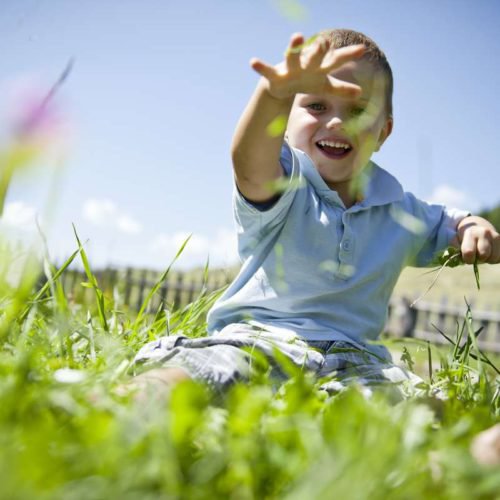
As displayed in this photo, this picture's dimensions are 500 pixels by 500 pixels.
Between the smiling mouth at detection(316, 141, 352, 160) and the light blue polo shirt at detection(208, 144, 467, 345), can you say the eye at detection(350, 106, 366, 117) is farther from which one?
the light blue polo shirt at detection(208, 144, 467, 345)

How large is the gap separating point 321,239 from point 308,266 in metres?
0.10

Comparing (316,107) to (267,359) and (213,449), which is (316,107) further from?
(213,449)

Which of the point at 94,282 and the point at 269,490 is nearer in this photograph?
the point at 269,490

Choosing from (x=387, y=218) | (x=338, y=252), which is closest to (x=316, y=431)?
(x=338, y=252)

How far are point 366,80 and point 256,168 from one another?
72cm

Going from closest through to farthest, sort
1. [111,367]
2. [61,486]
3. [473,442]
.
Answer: [61,486], [473,442], [111,367]

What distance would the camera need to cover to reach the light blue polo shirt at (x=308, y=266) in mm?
1842

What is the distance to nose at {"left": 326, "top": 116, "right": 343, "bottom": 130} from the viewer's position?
195 centimetres

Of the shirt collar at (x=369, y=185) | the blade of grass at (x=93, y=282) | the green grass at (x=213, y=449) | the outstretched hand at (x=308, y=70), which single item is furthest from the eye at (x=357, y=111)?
the green grass at (x=213, y=449)

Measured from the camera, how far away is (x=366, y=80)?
82.4 inches

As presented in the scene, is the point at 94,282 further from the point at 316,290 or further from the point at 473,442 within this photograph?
the point at 473,442

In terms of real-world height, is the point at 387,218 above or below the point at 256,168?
below

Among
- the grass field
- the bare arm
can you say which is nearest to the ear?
the bare arm

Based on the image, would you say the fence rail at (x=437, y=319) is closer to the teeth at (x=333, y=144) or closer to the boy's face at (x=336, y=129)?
the boy's face at (x=336, y=129)
